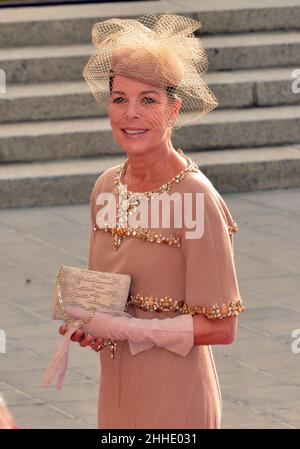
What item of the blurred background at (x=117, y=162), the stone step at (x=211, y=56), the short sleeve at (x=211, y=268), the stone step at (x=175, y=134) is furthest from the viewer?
the stone step at (x=211, y=56)

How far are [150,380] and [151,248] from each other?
17.5 inches

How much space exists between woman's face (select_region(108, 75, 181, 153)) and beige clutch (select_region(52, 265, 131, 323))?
0.44m

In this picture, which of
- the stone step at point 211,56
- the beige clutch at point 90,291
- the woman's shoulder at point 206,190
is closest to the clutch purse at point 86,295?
the beige clutch at point 90,291

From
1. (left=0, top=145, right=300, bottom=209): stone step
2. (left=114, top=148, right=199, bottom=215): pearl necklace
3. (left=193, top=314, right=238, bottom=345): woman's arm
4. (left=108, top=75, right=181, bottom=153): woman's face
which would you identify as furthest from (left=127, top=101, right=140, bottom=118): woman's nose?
(left=0, top=145, right=300, bottom=209): stone step

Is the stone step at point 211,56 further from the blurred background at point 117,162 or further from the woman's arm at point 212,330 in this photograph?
the woman's arm at point 212,330

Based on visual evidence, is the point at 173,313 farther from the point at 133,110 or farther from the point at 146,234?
the point at 133,110

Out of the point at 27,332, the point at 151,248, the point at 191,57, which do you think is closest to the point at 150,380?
the point at 151,248

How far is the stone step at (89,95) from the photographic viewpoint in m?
13.7

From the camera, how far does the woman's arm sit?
494 centimetres

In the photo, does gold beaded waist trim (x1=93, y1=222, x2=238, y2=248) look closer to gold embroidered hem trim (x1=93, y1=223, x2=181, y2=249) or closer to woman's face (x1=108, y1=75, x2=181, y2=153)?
gold embroidered hem trim (x1=93, y1=223, x2=181, y2=249)

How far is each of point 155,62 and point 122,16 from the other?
382 inches

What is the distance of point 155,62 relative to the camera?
5.00 m

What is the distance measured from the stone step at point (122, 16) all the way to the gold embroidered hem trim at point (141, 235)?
31.1 ft

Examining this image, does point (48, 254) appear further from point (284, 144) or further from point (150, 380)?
point (150, 380)
